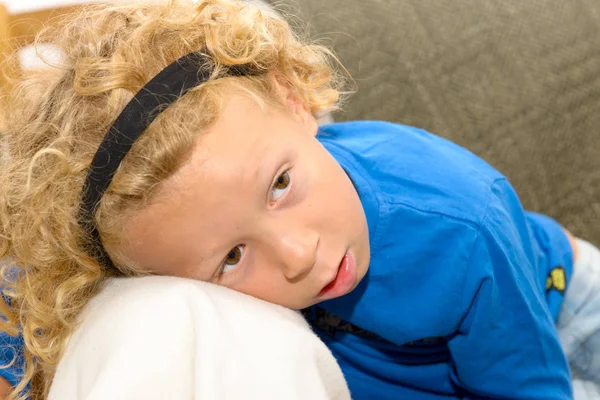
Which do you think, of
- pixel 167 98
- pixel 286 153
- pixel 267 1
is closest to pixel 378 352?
pixel 286 153

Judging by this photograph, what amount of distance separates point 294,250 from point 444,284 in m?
0.24

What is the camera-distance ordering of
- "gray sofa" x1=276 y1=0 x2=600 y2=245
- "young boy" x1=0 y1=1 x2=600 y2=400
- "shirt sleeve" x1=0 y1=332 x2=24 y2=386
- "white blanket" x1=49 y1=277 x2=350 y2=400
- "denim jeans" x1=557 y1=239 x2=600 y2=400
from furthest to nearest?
"gray sofa" x1=276 y1=0 x2=600 y2=245
"denim jeans" x1=557 y1=239 x2=600 y2=400
"shirt sleeve" x1=0 y1=332 x2=24 y2=386
"young boy" x1=0 y1=1 x2=600 y2=400
"white blanket" x1=49 y1=277 x2=350 y2=400

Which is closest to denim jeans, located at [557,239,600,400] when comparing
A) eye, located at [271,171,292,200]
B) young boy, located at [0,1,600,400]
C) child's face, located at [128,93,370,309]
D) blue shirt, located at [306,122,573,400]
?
young boy, located at [0,1,600,400]

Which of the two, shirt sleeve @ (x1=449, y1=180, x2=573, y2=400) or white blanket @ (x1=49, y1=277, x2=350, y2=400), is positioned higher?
white blanket @ (x1=49, y1=277, x2=350, y2=400)

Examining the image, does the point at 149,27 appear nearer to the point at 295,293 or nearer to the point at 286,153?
the point at 286,153

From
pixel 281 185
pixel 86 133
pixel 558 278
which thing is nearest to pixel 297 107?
pixel 281 185

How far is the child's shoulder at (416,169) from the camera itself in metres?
0.84

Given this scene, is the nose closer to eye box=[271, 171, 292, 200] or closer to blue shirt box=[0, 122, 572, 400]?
eye box=[271, 171, 292, 200]

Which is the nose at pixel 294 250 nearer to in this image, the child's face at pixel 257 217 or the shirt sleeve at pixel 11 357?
the child's face at pixel 257 217

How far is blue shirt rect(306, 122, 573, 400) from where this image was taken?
2.70 ft

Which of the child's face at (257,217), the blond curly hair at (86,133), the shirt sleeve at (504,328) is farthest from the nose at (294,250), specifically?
the shirt sleeve at (504,328)

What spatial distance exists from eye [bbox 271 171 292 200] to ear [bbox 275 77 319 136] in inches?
3.6

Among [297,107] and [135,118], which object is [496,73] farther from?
[135,118]

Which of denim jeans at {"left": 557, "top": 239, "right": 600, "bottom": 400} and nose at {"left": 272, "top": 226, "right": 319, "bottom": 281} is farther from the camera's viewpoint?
denim jeans at {"left": 557, "top": 239, "right": 600, "bottom": 400}
